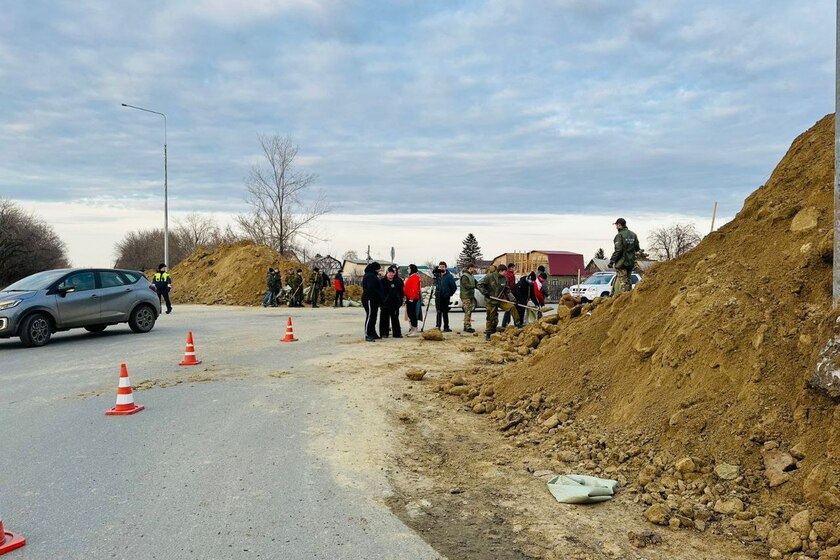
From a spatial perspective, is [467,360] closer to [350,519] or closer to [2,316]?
[350,519]

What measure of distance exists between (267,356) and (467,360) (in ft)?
13.0

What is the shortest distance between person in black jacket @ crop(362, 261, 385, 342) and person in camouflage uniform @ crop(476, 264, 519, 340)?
8.15 feet

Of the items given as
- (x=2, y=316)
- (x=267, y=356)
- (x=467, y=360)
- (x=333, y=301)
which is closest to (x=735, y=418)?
(x=467, y=360)

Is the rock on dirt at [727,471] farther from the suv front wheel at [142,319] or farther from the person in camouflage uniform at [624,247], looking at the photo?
the suv front wheel at [142,319]

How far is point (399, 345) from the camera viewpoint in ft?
44.8

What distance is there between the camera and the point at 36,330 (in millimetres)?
12773

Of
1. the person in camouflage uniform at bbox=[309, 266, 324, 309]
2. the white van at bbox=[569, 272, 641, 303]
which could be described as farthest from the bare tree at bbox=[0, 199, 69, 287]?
the white van at bbox=[569, 272, 641, 303]

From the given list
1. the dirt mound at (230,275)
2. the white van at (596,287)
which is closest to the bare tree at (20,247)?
the dirt mound at (230,275)

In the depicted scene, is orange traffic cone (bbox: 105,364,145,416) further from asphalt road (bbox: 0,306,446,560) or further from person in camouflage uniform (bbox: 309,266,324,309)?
person in camouflage uniform (bbox: 309,266,324,309)

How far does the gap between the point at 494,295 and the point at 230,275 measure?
2396 centimetres

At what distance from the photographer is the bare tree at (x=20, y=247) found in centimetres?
5400

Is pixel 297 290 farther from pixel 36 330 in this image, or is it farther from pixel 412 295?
pixel 36 330

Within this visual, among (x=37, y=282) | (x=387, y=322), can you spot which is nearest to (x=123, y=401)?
(x=37, y=282)

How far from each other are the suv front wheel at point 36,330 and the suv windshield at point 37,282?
67 cm
